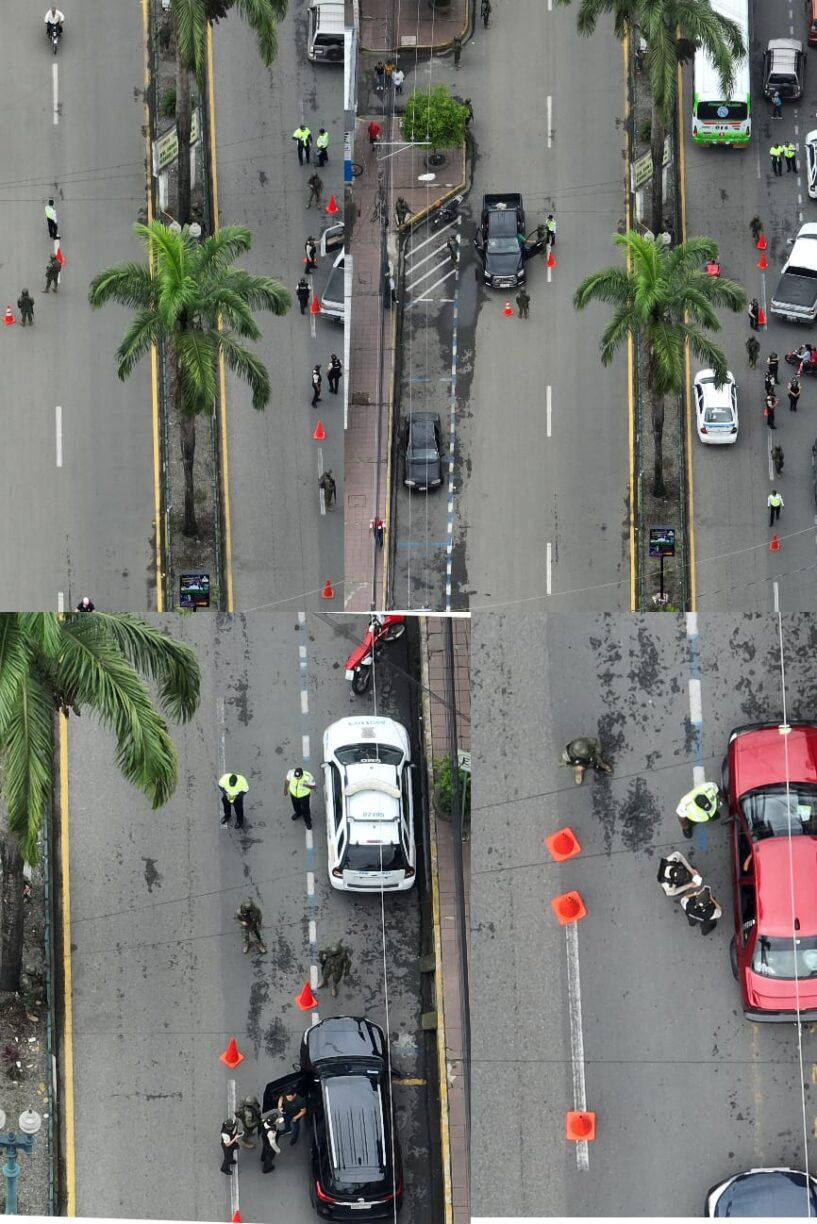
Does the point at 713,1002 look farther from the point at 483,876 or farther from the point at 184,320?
the point at 184,320

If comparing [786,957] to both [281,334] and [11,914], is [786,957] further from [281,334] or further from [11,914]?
[281,334]

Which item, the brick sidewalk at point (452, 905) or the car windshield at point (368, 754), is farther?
the car windshield at point (368, 754)

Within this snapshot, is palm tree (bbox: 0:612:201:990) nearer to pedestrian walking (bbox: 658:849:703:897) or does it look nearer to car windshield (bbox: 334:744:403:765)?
car windshield (bbox: 334:744:403:765)

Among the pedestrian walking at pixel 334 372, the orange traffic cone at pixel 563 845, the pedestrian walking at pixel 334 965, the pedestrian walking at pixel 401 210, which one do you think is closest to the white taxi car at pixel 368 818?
the pedestrian walking at pixel 334 965

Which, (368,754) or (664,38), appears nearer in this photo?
(368,754)

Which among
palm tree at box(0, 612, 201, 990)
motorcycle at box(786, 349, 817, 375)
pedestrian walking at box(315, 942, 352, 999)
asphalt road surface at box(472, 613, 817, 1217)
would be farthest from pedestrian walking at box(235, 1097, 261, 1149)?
motorcycle at box(786, 349, 817, 375)

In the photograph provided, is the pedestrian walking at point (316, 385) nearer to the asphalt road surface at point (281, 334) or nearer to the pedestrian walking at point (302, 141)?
the asphalt road surface at point (281, 334)

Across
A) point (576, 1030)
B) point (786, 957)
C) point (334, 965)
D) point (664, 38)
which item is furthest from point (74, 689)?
point (664, 38)
